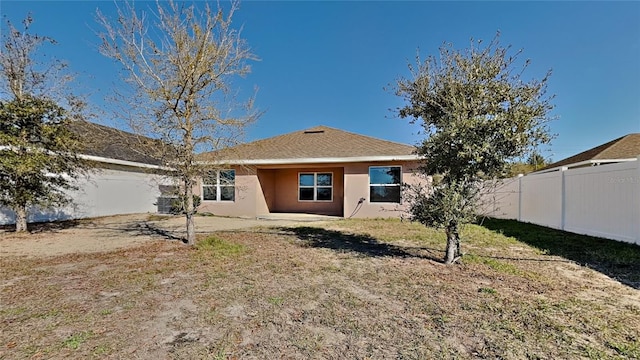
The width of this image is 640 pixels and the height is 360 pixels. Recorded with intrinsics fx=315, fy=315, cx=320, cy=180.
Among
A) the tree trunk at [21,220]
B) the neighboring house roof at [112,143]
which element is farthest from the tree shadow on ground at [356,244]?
the tree trunk at [21,220]

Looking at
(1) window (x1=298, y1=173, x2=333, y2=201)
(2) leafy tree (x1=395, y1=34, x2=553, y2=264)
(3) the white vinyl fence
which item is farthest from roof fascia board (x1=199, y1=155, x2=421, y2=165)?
(2) leafy tree (x1=395, y1=34, x2=553, y2=264)

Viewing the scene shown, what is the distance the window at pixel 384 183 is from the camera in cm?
1358

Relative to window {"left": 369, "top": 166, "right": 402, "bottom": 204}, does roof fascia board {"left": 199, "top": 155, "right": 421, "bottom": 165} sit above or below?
above

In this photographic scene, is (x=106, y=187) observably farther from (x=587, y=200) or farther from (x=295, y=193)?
(x=587, y=200)

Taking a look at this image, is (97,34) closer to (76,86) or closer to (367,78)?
(76,86)

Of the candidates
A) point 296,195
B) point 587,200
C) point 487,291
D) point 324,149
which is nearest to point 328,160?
point 324,149

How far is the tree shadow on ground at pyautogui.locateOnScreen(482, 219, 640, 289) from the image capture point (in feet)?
17.0

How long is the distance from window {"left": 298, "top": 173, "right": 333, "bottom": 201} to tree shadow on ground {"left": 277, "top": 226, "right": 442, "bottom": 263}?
5883 mm

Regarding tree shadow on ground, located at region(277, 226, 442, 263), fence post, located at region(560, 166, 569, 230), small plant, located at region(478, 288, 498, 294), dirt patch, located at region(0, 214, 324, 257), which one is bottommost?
dirt patch, located at region(0, 214, 324, 257)

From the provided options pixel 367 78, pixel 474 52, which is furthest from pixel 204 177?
pixel 367 78

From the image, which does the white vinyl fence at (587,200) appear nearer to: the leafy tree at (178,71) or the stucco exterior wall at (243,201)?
the leafy tree at (178,71)

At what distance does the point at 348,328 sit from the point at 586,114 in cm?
1928

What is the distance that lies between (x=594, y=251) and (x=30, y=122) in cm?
1505

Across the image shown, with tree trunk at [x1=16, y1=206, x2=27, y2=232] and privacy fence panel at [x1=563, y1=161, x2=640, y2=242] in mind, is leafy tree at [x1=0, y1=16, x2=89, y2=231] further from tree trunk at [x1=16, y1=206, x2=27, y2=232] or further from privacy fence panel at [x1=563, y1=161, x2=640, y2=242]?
privacy fence panel at [x1=563, y1=161, x2=640, y2=242]
